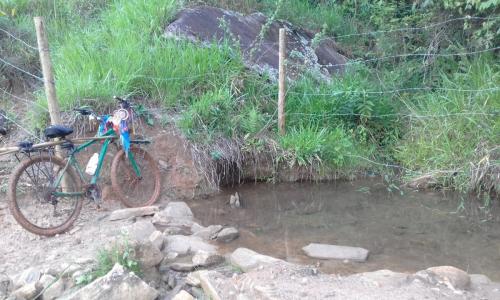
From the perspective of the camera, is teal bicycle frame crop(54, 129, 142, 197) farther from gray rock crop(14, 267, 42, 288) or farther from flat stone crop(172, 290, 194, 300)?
flat stone crop(172, 290, 194, 300)

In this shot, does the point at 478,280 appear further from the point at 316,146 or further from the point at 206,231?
the point at 316,146

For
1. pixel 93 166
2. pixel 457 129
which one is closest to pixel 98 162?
pixel 93 166

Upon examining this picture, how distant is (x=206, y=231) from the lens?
5258 mm

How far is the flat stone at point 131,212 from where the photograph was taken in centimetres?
530

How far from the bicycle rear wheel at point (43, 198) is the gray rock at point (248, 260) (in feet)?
5.10

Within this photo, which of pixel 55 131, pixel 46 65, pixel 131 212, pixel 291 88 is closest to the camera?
pixel 55 131

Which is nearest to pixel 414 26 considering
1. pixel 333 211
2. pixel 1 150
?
pixel 333 211

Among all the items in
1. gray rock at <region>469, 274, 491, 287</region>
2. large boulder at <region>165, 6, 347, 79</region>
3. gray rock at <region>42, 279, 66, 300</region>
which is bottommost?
gray rock at <region>469, 274, 491, 287</region>

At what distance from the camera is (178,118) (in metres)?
6.55

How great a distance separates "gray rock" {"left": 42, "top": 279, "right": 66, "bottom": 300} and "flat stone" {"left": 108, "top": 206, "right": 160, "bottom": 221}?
4.10 ft

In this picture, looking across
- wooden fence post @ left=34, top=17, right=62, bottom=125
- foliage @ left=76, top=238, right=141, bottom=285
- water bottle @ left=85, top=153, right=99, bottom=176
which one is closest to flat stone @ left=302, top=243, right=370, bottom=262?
foliage @ left=76, top=238, right=141, bottom=285

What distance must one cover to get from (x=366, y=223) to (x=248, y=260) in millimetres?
1736

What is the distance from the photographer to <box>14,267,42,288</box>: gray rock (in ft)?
13.5

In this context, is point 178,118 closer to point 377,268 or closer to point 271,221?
point 271,221
